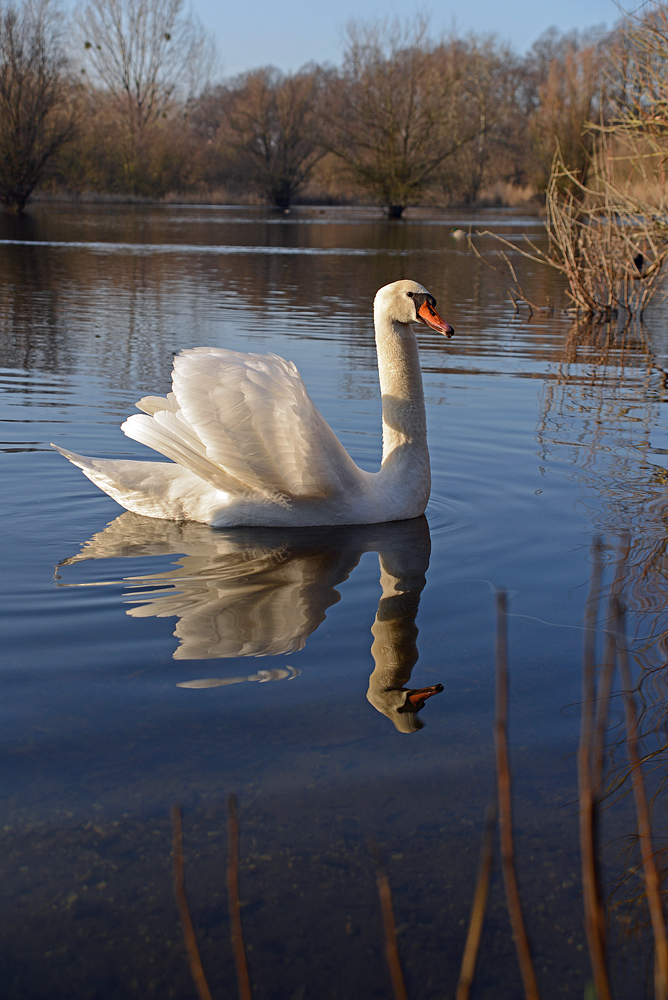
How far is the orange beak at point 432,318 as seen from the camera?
5027 mm

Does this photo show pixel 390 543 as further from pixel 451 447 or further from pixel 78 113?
pixel 78 113

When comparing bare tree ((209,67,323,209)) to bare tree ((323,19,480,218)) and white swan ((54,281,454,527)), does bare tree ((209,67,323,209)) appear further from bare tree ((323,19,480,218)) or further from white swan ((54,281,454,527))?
white swan ((54,281,454,527))

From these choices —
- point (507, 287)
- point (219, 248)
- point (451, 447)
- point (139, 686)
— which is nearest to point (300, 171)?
Result: point (219, 248)

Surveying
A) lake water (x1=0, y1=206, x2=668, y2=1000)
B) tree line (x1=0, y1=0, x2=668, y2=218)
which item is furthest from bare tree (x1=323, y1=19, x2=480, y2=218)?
lake water (x1=0, y1=206, x2=668, y2=1000)

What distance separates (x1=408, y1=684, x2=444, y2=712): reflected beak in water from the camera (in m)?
3.04

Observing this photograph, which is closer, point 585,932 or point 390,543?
point 585,932

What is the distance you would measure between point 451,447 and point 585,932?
15.9ft

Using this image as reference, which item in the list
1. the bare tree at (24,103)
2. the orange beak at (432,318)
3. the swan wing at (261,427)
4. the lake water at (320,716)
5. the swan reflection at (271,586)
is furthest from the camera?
Result: the bare tree at (24,103)

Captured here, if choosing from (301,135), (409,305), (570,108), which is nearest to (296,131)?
(301,135)

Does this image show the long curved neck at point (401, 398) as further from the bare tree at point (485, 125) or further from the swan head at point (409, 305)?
the bare tree at point (485, 125)

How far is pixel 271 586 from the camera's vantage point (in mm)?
4109

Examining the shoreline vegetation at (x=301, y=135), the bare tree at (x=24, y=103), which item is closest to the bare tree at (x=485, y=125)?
the shoreline vegetation at (x=301, y=135)

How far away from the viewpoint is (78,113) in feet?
161

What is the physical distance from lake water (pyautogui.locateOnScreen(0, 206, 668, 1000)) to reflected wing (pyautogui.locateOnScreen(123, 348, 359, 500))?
334mm
